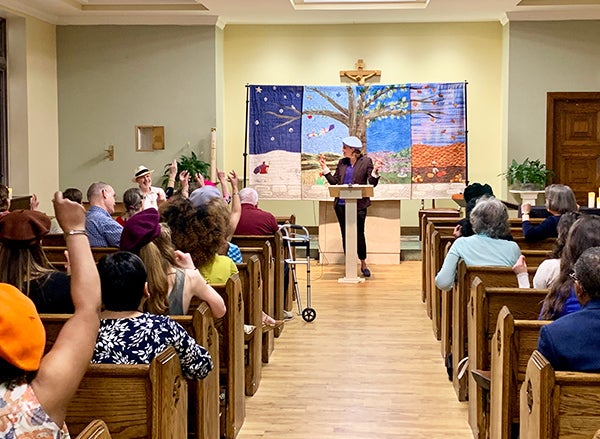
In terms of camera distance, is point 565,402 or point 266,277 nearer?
point 565,402

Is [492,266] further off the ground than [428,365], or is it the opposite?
[492,266]

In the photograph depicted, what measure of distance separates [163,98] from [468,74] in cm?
411

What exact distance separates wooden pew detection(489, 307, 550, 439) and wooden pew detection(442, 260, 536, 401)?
1043 mm

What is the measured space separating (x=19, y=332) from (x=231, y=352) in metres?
2.77

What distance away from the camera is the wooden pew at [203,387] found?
352 cm

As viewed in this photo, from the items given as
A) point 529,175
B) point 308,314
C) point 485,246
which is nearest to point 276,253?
point 308,314

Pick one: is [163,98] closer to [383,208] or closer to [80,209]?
[383,208]

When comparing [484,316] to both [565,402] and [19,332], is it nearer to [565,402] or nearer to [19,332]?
[565,402]

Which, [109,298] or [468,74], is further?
[468,74]

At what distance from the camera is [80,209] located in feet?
7.27

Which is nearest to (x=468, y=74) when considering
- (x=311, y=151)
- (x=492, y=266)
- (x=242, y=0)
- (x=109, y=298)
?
(x=311, y=151)

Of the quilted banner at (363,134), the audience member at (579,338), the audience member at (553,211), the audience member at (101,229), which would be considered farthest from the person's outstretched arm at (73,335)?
the quilted banner at (363,134)

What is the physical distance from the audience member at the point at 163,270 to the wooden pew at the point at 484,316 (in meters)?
1.20

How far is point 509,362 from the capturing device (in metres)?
3.57
